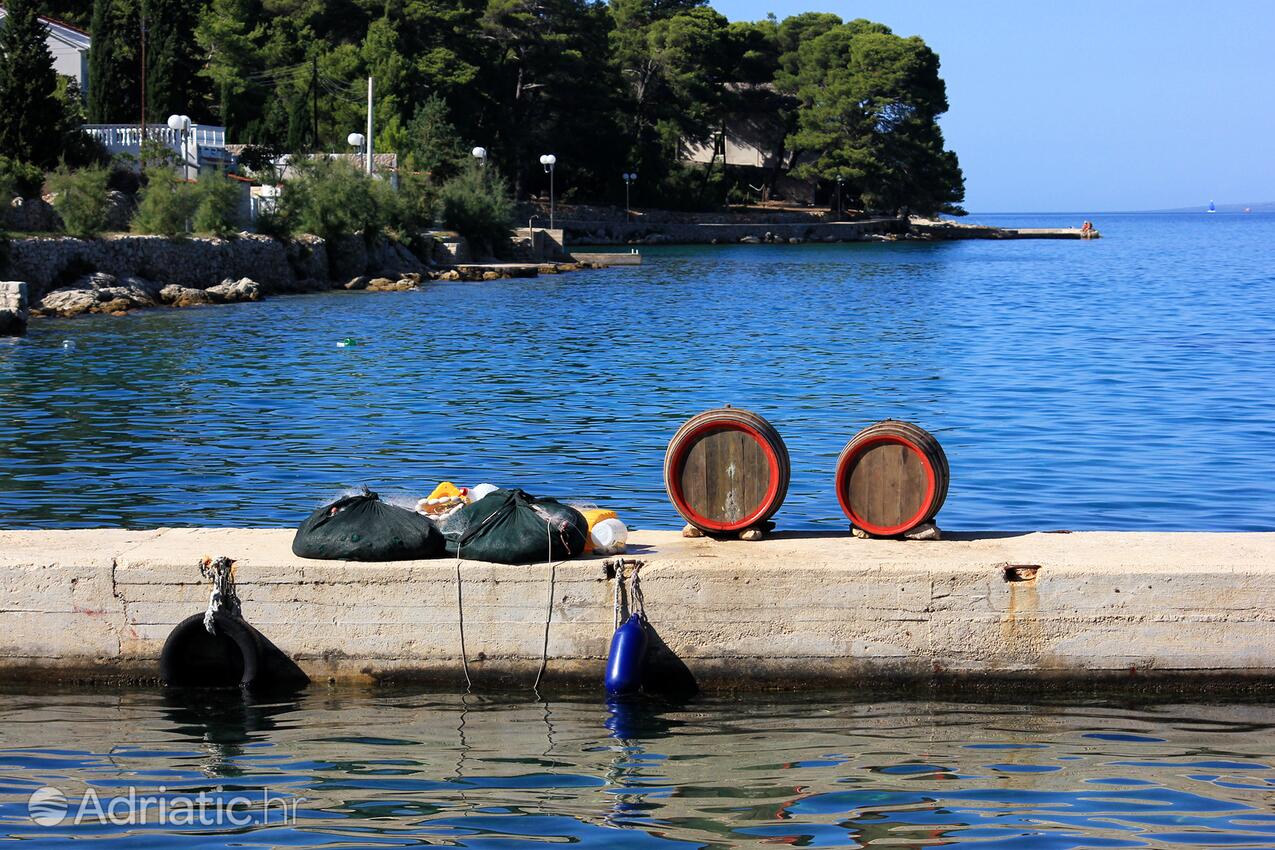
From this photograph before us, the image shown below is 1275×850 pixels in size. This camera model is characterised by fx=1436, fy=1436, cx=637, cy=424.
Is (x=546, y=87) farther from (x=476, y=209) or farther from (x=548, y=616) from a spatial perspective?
(x=548, y=616)

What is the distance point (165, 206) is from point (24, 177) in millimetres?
3891

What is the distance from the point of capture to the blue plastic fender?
766cm

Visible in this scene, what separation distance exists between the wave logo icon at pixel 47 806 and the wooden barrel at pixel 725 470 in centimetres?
380

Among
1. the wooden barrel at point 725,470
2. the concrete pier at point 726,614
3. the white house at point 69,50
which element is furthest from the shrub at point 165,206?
the wooden barrel at point 725,470

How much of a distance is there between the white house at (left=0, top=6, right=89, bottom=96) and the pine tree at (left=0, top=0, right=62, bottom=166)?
14.7 meters

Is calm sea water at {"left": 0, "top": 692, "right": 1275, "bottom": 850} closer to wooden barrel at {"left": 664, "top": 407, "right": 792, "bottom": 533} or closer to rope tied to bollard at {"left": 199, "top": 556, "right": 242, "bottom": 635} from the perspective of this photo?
rope tied to bollard at {"left": 199, "top": 556, "right": 242, "bottom": 635}

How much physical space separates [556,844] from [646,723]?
1.60m

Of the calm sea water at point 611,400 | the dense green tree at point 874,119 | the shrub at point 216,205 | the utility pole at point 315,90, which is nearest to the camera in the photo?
the calm sea water at point 611,400

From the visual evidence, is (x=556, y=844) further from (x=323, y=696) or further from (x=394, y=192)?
(x=394, y=192)

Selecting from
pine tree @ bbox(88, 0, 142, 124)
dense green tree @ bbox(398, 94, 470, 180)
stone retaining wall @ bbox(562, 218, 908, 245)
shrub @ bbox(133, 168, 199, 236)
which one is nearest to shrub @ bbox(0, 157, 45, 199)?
shrub @ bbox(133, 168, 199, 236)

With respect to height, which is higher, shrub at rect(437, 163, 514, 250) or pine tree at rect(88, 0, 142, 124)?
pine tree at rect(88, 0, 142, 124)

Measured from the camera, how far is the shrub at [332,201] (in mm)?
47125

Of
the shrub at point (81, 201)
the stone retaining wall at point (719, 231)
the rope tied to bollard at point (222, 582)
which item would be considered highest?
the stone retaining wall at point (719, 231)

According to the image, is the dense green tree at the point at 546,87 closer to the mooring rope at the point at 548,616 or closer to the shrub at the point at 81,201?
the shrub at the point at 81,201
